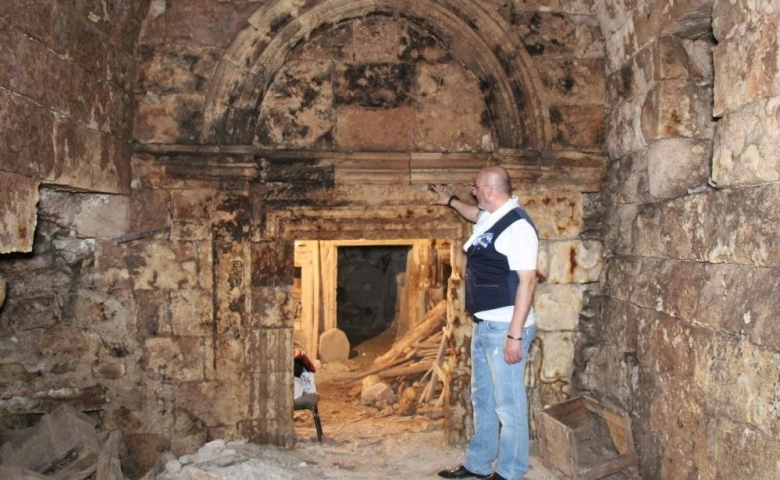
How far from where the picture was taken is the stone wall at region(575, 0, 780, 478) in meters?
2.41

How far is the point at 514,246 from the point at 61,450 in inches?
106

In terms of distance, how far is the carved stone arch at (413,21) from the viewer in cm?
378

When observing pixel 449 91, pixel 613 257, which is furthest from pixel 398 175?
pixel 613 257

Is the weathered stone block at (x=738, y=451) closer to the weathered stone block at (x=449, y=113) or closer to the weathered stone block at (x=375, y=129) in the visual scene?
the weathered stone block at (x=449, y=113)

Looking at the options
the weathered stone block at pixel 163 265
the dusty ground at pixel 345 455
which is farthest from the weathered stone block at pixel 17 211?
the dusty ground at pixel 345 455

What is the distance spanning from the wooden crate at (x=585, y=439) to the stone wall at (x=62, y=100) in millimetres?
2850

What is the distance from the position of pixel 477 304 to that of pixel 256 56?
2.04 m

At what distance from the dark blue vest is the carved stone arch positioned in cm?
102

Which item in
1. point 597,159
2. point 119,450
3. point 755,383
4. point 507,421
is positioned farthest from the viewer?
point 597,159

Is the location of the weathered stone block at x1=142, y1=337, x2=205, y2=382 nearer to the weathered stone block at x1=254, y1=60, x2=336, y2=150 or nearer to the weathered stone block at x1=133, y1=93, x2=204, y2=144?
the weathered stone block at x1=133, y1=93, x2=204, y2=144

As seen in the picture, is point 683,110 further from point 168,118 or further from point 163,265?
point 163,265

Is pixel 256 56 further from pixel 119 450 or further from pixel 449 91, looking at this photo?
pixel 119 450

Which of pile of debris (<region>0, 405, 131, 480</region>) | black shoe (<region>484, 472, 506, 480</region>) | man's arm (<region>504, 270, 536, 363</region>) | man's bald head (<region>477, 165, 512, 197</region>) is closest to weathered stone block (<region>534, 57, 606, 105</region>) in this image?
man's bald head (<region>477, 165, 512, 197</region>)

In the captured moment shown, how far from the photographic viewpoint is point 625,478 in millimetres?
3396
